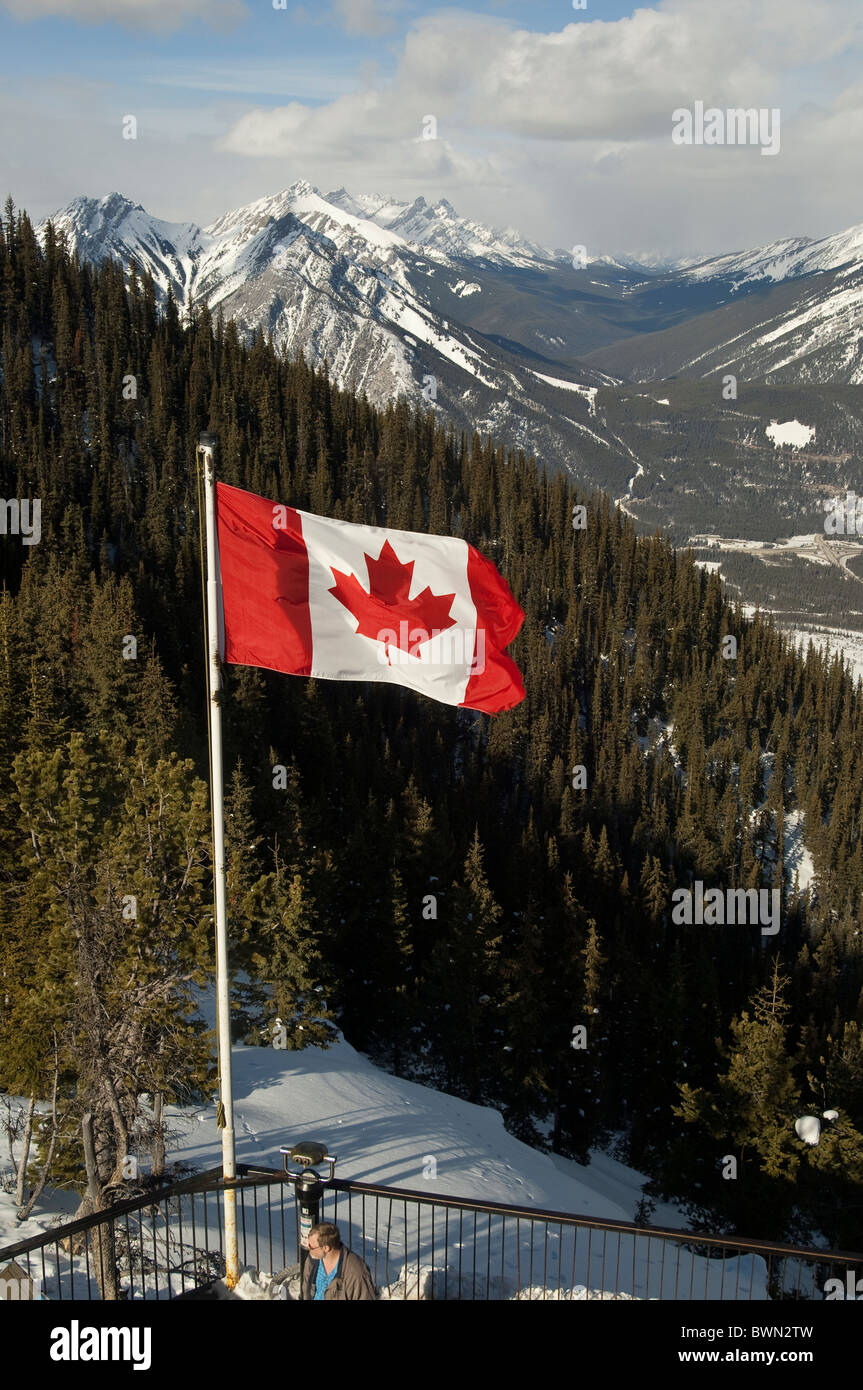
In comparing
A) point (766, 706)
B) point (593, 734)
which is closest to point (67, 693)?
point (593, 734)

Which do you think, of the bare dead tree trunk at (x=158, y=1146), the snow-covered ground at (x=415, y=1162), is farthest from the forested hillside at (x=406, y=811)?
the snow-covered ground at (x=415, y=1162)

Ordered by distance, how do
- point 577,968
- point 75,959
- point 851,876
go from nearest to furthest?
1. point 75,959
2. point 577,968
3. point 851,876

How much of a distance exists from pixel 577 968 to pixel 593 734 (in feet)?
243

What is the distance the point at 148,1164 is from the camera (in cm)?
2294

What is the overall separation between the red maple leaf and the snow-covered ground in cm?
972

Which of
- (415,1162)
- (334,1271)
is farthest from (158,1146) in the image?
(334,1271)

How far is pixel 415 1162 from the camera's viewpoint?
2562 cm

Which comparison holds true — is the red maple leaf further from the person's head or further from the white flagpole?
the person's head

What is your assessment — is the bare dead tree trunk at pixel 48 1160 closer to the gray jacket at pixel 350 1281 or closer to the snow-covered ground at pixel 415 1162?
the snow-covered ground at pixel 415 1162

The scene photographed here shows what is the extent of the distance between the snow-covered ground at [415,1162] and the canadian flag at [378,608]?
30.2 feet

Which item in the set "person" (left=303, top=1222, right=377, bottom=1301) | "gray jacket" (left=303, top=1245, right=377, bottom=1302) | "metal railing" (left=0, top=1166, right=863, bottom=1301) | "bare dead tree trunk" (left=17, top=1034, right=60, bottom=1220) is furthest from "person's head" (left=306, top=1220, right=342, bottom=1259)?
"bare dead tree trunk" (left=17, top=1034, right=60, bottom=1220)

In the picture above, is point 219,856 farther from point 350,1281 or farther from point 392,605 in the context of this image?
point 350,1281

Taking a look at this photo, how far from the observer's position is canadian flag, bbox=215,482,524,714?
1402 cm
